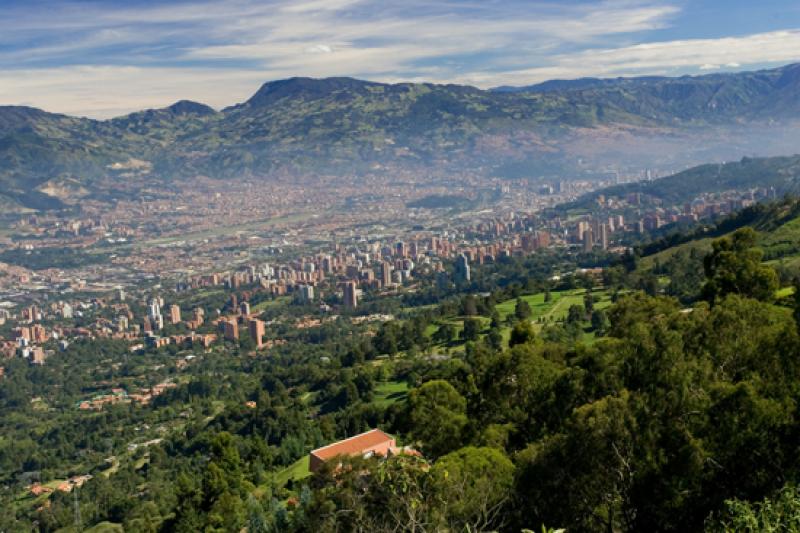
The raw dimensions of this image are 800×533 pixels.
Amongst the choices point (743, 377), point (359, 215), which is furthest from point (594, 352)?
point (359, 215)

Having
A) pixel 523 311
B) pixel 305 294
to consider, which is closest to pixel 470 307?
pixel 523 311

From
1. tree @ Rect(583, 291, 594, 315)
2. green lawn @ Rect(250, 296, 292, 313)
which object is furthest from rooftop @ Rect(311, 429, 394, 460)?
green lawn @ Rect(250, 296, 292, 313)

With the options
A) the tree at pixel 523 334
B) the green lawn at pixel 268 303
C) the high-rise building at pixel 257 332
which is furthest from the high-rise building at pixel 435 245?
the tree at pixel 523 334

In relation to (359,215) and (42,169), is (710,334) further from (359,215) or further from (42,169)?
(42,169)

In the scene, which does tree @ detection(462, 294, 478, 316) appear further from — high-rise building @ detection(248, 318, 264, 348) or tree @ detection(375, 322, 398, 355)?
high-rise building @ detection(248, 318, 264, 348)

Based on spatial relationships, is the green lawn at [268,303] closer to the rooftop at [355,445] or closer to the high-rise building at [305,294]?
the high-rise building at [305,294]

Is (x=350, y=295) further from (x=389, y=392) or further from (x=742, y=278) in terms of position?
(x=742, y=278)
